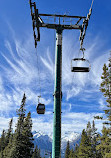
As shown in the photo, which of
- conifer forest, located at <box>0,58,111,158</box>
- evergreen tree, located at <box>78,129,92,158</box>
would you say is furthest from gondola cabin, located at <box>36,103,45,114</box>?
evergreen tree, located at <box>78,129,92,158</box>

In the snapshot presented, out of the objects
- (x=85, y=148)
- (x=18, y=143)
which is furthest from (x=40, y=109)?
(x=85, y=148)

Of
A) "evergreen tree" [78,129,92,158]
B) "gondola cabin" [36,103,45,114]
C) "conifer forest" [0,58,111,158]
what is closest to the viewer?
"gondola cabin" [36,103,45,114]

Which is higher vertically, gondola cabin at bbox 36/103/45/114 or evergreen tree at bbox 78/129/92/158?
gondola cabin at bbox 36/103/45/114

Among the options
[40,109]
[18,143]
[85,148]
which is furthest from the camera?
[85,148]

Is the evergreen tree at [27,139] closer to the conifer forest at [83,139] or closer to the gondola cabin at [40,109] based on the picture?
the conifer forest at [83,139]

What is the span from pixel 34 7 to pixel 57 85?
368 cm

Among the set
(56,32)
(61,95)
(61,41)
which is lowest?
(61,95)

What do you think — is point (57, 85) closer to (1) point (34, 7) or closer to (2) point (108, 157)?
(1) point (34, 7)

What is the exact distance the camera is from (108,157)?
71.6 ft

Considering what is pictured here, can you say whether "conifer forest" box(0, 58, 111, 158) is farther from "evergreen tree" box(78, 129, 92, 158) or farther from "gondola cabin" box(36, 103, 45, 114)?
"gondola cabin" box(36, 103, 45, 114)

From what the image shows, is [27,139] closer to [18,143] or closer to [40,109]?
[18,143]

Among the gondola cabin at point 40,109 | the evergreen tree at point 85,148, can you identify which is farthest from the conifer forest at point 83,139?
the gondola cabin at point 40,109

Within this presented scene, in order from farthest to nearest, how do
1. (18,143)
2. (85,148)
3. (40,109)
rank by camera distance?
(85,148) < (18,143) < (40,109)

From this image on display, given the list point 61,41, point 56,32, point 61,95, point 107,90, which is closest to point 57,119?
point 61,95
